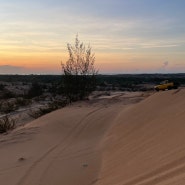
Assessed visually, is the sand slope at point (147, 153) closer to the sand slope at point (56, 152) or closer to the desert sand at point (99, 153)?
the desert sand at point (99, 153)

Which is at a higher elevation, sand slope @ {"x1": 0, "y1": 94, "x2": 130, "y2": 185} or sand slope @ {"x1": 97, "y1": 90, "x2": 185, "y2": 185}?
sand slope @ {"x1": 97, "y1": 90, "x2": 185, "y2": 185}

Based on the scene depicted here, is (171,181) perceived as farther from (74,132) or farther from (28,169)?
(74,132)

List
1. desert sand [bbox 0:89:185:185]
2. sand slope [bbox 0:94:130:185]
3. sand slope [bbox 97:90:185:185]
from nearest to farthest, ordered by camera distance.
→ sand slope [bbox 97:90:185:185]
desert sand [bbox 0:89:185:185]
sand slope [bbox 0:94:130:185]

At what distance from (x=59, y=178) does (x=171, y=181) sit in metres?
3.46

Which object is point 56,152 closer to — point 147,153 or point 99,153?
point 99,153

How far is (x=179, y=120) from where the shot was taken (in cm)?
1088

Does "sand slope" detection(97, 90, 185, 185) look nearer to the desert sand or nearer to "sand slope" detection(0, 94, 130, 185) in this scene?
the desert sand

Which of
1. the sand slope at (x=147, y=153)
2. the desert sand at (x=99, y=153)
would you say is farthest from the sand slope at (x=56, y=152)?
the sand slope at (x=147, y=153)

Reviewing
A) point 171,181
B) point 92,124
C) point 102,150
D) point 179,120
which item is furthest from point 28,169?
point 92,124

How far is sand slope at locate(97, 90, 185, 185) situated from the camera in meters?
6.95

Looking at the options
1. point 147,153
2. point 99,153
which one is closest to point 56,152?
point 99,153

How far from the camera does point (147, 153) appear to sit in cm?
887

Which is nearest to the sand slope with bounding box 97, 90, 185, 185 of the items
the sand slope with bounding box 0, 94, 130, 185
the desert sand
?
the desert sand

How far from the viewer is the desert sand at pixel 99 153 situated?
7562 millimetres
